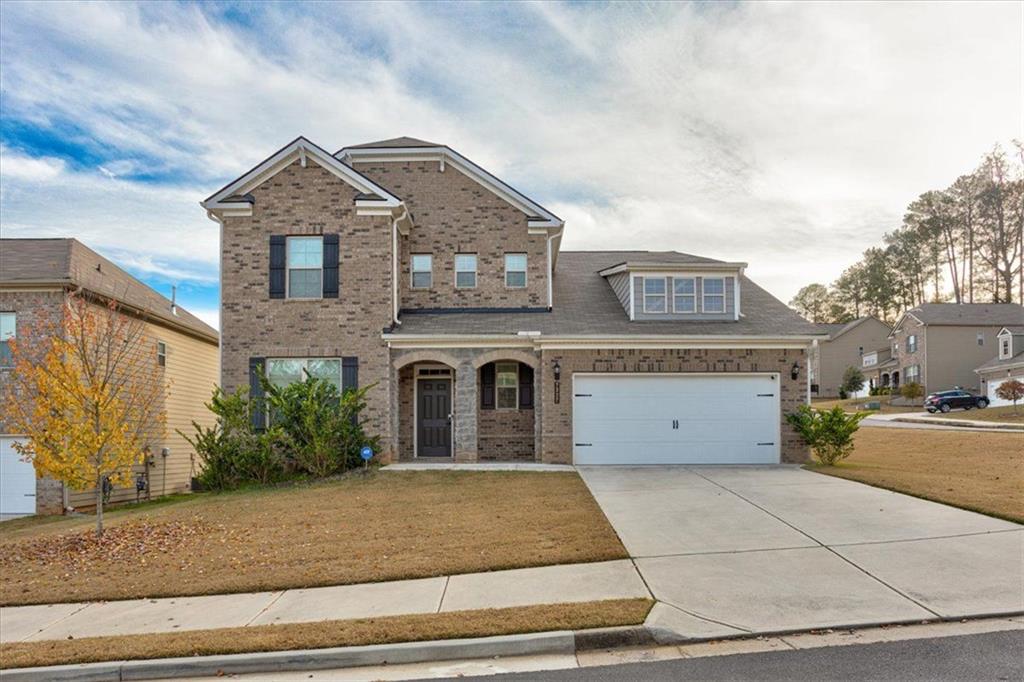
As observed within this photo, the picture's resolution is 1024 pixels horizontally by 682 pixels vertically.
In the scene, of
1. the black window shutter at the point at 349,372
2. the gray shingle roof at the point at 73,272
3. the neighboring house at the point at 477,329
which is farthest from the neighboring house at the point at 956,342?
the gray shingle roof at the point at 73,272

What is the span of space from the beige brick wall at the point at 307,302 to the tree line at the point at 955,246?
53059 mm

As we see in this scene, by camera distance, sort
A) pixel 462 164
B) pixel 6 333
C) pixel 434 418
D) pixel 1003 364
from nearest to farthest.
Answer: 1. pixel 6 333
2. pixel 434 418
3. pixel 462 164
4. pixel 1003 364

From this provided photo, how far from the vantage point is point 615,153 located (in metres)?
18.9

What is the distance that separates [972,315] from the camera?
44.2m

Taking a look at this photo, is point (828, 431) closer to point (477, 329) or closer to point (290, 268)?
point (477, 329)

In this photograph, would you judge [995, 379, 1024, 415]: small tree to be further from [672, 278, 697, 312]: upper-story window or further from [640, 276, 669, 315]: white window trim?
[640, 276, 669, 315]: white window trim

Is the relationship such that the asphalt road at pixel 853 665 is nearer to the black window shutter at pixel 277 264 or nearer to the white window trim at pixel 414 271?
the black window shutter at pixel 277 264

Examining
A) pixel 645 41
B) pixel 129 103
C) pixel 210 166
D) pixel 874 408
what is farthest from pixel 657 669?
pixel 874 408

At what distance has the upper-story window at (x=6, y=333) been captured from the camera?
1688 cm

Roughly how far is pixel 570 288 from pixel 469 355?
4.90 metres

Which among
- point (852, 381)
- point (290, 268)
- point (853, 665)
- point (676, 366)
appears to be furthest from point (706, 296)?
point (852, 381)

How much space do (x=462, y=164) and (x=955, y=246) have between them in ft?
174

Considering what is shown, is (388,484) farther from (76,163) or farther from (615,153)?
(76,163)

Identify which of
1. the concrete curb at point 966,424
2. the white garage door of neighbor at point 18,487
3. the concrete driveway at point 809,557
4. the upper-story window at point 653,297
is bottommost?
the white garage door of neighbor at point 18,487
